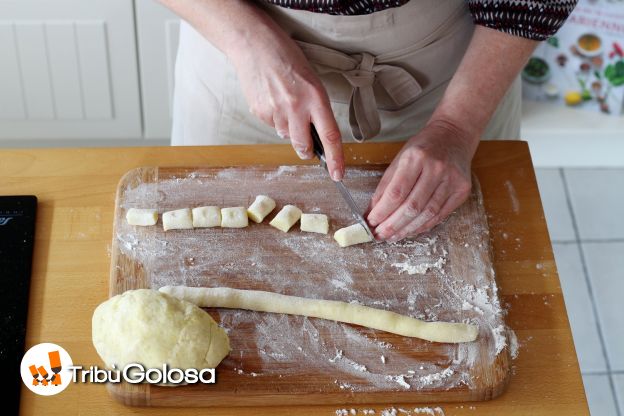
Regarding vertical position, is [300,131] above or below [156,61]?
above

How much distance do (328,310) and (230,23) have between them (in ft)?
1.64

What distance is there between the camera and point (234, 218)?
4.28 ft

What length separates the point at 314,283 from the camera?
1.25 m

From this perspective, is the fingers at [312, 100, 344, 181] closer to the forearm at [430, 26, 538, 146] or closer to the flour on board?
the flour on board

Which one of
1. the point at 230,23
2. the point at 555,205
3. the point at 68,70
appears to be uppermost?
the point at 230,23

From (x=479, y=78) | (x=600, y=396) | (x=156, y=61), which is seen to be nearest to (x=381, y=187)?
(x=479, y=78)

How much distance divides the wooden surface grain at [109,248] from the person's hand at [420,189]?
0.32ft

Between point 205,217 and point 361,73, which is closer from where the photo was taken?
point 205,217

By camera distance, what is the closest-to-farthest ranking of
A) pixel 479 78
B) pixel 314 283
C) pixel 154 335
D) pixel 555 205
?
1. pixel 154 335
2. pixel 314 283
3. pixel 479 78
4. pixel 555 205

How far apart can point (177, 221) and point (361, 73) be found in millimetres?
419

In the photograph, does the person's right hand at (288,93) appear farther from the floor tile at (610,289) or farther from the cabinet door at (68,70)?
the floor tile at (610,289)

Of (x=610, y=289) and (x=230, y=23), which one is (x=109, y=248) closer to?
(x=230, y=23)

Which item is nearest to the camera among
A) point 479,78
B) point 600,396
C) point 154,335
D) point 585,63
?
point 154,335

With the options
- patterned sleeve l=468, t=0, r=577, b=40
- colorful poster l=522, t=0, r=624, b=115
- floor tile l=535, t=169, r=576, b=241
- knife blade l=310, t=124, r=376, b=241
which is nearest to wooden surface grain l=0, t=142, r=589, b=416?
knife blade l=310, t=124, r=376, b=241
